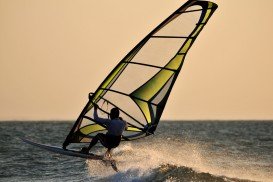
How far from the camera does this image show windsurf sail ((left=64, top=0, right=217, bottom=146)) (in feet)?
36.0

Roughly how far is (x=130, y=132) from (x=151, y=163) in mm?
2405

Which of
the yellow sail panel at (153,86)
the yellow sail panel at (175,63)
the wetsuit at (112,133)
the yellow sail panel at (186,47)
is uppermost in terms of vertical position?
the yellow sail panel at (186,47)

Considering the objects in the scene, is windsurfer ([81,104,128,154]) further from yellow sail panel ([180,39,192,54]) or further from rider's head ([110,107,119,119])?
yellow sail panel ([180,39,192,54])

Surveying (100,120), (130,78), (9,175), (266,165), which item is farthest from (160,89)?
(266,165)

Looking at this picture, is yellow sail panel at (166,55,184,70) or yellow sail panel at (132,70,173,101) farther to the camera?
yellow sail panel at (132,70,173,101)

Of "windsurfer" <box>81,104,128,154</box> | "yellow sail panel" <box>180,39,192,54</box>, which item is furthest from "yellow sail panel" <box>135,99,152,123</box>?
"yellow sail panel" <box>180,39,192,54</box>

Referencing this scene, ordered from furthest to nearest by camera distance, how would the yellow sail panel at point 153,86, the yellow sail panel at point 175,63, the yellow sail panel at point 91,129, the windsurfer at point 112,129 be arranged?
the yellow sail panel at point 91,129 → the yellow sail panel at point 153,86 → the yellow sail panel at point 175,63 → the windsurfer at point 112,129

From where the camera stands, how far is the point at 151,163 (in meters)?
13.9

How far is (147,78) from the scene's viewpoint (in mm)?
11492

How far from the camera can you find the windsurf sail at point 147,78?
1097 cm

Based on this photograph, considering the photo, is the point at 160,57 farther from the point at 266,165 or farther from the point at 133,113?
the point at 266,165

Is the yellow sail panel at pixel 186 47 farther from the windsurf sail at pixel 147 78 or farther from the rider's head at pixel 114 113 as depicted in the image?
the rider's head at pixel 114 113

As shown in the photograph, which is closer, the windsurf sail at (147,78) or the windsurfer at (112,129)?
the windsurfer at (112,129)

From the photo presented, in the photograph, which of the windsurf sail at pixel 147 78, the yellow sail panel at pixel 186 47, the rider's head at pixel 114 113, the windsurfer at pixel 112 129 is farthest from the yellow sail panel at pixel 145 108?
the yellow sail panel at pixel 186 47
